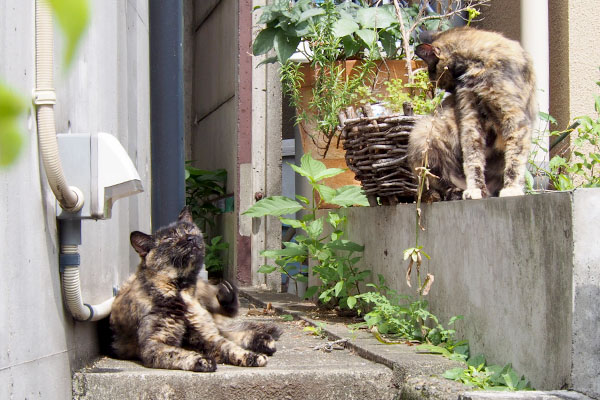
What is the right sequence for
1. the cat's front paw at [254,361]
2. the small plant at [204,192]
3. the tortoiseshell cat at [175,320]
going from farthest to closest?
the small plant at [204,192] < the cat's front paw at [254,361] < the tortoiseshell cat at [175,320]

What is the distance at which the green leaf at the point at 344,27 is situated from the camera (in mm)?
5523

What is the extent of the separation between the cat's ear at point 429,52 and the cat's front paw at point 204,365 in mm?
1913

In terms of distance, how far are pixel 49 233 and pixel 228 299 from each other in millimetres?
1412

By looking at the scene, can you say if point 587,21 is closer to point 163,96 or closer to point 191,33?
point 163,96

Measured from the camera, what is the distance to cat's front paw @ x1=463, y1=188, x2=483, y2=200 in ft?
10.9

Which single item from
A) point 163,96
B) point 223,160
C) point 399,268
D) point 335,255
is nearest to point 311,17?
point 163,96

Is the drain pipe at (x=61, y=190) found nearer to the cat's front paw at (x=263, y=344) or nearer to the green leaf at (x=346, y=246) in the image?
the cat's front paw at (x=263, y=344)

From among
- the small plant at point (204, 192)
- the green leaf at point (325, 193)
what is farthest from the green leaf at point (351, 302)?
the small plant at point (204, 192)

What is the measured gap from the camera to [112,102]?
3.62m

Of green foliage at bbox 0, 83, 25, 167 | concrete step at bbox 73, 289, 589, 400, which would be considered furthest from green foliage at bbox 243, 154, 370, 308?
green foliage at bbox 0, 83, 25, 167

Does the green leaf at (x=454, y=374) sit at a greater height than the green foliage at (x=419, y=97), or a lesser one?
lesser

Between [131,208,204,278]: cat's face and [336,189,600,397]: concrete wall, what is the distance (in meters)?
1.25

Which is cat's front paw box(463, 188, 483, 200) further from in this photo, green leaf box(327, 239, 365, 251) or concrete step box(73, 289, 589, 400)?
green leaf box(327, 239, 365, 251)

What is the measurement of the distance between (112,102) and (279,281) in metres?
3.74
